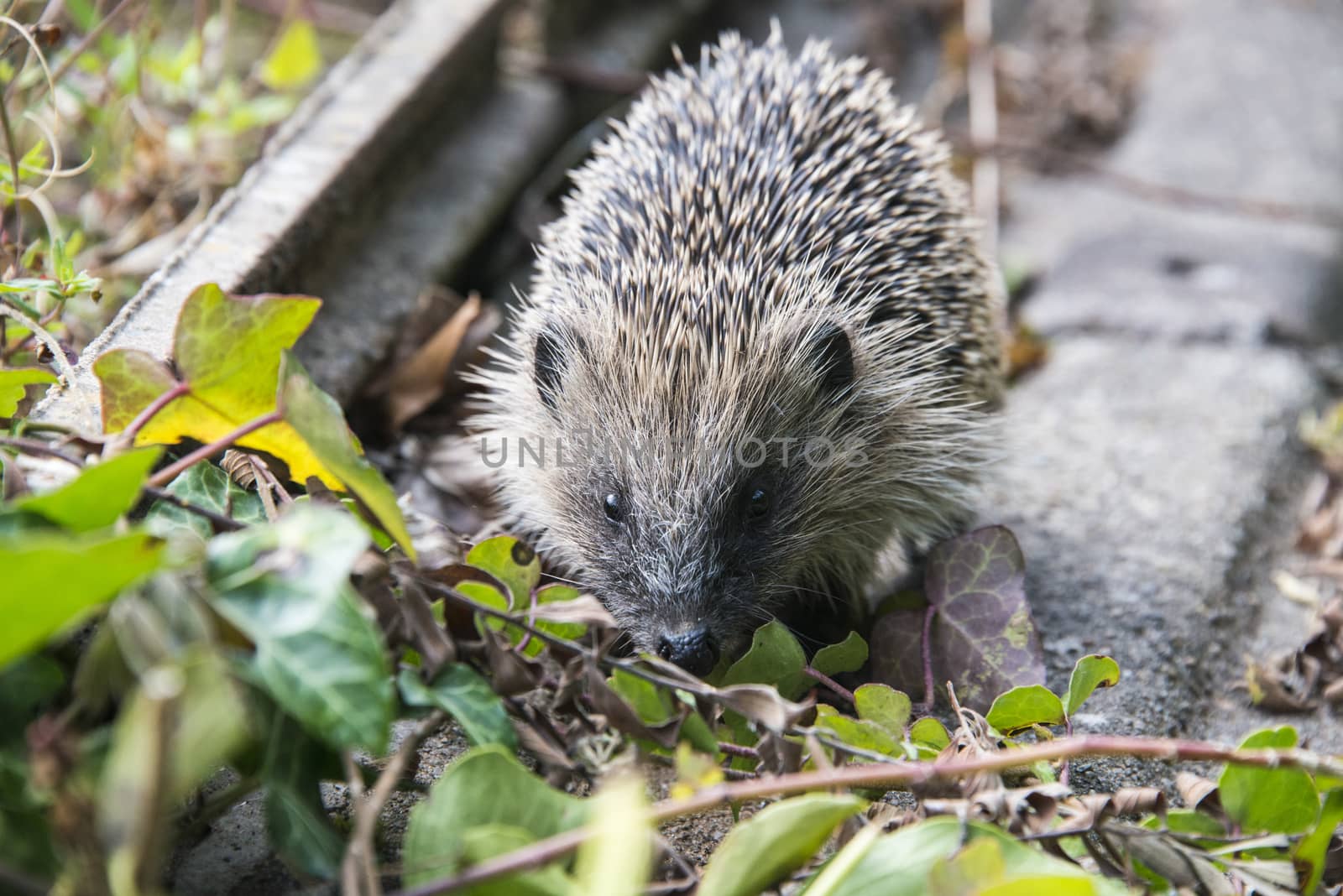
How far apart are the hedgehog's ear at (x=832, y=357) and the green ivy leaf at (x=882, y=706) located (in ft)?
3.53

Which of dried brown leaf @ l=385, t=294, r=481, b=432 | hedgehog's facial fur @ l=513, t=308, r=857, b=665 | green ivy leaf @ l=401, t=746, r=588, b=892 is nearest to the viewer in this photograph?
green ivy leaf @ l=401, t=746, r=588, b=892

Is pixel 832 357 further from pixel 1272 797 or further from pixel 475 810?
pixel 475 810

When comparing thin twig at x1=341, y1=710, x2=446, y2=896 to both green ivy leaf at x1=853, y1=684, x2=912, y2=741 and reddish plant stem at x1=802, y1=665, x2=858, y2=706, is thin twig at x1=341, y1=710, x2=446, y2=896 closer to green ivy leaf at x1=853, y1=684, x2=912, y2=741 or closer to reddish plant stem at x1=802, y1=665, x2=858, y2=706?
green ivy leaf at x1=853, y1=684, x2=912, y2=741

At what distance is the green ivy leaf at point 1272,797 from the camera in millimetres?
1663

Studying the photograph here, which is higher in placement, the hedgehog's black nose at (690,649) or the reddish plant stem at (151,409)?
the reddish plant stem at (151,409)

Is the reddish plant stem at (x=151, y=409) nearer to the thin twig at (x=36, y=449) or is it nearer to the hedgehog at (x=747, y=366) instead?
the thin twig at (x=36, y=449)

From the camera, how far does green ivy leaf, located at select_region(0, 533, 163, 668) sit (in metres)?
1.15

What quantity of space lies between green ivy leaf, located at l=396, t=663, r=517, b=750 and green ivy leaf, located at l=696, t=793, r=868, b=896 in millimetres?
372

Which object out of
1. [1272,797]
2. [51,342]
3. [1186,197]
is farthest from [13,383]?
[1186,197]

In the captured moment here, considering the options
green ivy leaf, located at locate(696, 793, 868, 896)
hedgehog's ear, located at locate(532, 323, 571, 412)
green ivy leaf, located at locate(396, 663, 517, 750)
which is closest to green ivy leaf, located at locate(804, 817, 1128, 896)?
green ivy leaf, located at locate(696, 793, 868, 896)

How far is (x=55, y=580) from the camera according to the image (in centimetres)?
118

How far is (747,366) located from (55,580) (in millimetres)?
1716

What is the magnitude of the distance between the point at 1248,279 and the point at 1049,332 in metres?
0.79

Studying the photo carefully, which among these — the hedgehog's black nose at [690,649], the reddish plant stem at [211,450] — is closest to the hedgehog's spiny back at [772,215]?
the hedgehog's black nose at [690,649]
